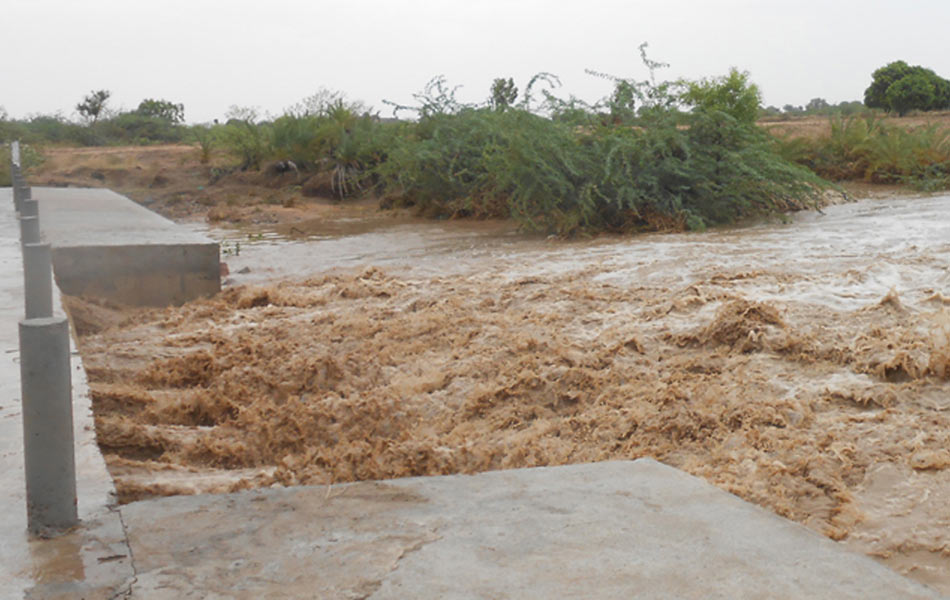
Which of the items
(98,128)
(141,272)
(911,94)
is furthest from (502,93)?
(911,94)

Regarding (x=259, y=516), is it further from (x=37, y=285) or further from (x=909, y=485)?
(x=909, y=485)

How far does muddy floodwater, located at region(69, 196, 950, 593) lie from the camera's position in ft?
9.24

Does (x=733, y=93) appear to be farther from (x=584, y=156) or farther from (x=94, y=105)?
(x=94, y=105)

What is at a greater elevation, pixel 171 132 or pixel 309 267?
pixel 171 132

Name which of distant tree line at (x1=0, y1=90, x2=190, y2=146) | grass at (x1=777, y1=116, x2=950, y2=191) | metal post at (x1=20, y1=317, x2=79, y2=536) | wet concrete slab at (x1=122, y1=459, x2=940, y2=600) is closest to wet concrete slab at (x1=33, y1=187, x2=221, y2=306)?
wet concrete slab at (x1=122, y1=459, x2=940, y2=600)

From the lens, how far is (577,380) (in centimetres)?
391

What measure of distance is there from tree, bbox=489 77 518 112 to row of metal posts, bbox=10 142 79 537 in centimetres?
1084

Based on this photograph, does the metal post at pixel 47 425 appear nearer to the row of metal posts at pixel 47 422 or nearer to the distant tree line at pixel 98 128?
the row of metal posts at pixel 47 422

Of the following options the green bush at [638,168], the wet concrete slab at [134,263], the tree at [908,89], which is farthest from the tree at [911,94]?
the wet concrete slab at [134,263]

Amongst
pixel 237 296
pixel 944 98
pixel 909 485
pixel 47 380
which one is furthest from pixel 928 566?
pixel 944 98

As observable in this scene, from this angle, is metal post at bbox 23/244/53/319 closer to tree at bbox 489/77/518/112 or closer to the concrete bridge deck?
the concrete bridge deck

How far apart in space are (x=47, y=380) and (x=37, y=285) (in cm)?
28

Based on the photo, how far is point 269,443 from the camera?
3.35 meters

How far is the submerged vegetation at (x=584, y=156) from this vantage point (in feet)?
31.3
